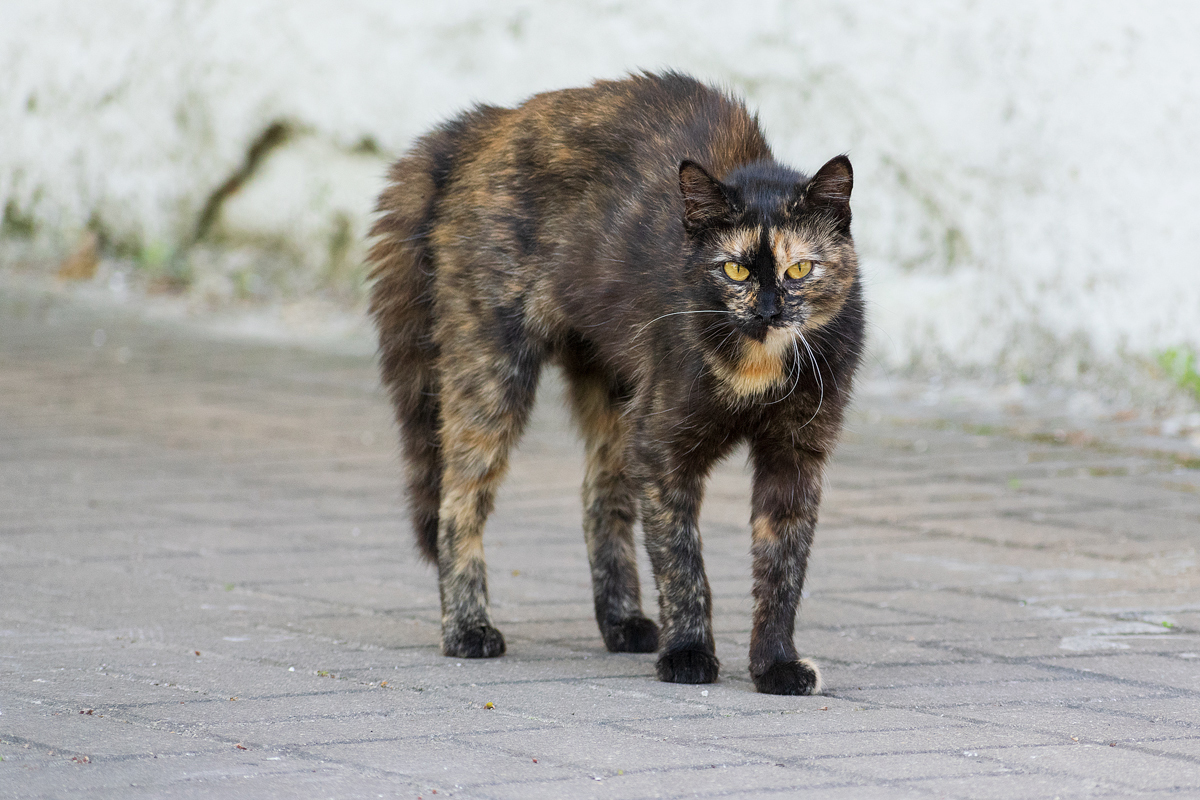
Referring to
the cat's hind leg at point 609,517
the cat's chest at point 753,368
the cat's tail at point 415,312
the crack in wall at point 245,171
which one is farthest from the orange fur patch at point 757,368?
the crack in wall at point 245,171

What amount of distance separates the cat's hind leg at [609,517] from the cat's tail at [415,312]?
47 centimetres

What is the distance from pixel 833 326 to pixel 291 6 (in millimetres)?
8309

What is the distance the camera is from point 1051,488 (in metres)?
6.49

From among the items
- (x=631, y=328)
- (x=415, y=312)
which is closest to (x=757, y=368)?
(x=631, y=328)

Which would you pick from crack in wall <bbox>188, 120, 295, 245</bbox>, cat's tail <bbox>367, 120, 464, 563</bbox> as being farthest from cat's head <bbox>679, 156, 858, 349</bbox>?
crack in wall <bbox>188, 120, 295, 245</bbox>

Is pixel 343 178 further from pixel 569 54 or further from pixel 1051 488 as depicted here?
pixel 1051 488

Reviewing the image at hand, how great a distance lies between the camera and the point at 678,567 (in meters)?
4.08

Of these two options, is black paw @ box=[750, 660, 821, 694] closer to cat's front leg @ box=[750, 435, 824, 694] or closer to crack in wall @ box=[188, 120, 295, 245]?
cat's front leg @ box=[750, 435, 824, 694]

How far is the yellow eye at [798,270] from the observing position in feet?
12.7

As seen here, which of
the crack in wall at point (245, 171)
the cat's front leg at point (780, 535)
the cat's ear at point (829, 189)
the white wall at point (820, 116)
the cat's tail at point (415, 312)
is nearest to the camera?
the cat's ear at point (829, 189)

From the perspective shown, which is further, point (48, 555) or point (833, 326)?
point (48, 555)

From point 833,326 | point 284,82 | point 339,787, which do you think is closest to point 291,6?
point 284,82

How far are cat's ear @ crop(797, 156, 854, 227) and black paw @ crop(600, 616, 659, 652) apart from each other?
1.33 meters

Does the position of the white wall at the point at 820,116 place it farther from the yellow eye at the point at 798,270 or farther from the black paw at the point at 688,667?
the black paw at the point at 688,667
